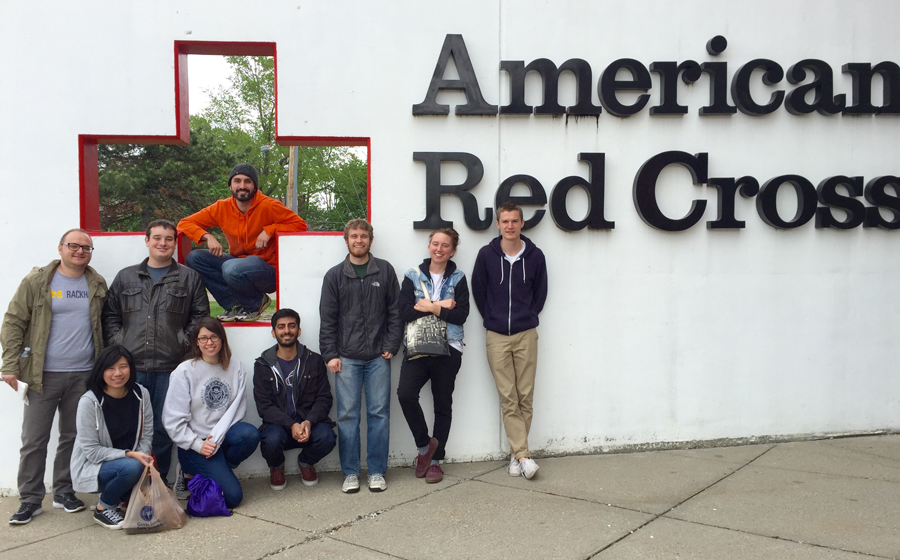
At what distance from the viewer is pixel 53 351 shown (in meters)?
4.52

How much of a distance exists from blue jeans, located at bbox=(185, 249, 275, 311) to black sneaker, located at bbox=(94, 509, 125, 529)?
1674 mm

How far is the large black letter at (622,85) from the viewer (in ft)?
18.0

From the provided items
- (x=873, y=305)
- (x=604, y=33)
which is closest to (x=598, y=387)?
(x=873, y=305)

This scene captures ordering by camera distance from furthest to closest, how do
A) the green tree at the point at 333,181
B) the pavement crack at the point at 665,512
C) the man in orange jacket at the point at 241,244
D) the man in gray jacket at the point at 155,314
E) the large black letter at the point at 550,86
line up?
1. the green tree at the point at 333,181
2. the large black letter at the point at 550,86
3. the man in orange jacket at the point at 241,244
4. the man in gray jacket at the point at 155,314
5. the pavement crack at the point at 665,512

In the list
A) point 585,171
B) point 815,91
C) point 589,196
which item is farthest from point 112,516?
point 815,91

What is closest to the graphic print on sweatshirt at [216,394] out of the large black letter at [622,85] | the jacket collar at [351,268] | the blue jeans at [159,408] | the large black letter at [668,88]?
the blue jeans at [159,408]

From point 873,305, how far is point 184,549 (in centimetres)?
569

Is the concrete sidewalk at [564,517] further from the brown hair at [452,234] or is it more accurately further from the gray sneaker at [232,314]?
the brown hair at [452,234]

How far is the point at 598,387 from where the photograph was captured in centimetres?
558

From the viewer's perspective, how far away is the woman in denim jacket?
195 inches

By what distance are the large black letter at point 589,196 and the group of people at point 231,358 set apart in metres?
0.42

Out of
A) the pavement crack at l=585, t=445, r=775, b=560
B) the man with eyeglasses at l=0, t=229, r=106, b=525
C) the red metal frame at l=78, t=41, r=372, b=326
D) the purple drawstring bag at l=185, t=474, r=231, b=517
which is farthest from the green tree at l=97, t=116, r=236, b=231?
the pavement crack at l=585, t=445, r=775, b=560

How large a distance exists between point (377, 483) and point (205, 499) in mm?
1155

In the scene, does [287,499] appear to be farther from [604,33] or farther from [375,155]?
[604,33]
